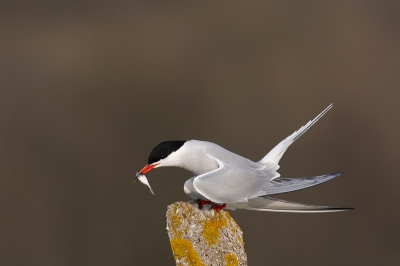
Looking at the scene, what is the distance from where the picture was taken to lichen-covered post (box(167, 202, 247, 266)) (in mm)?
2494

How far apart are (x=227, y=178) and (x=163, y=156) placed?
36 centimetres

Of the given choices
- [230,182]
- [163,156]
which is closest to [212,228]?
[230,182]

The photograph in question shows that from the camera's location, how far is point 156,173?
5840 millimetres

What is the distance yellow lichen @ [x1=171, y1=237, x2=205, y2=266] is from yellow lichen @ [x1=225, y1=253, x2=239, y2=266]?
11 centimetres

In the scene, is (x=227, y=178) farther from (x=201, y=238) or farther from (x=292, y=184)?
(x=201, y=238)

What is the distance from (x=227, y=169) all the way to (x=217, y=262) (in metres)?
0.82

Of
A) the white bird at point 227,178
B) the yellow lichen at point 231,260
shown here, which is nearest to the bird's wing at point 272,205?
the white bird at point 227,178

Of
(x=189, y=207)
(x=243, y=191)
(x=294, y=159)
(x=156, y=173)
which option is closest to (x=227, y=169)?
(x=243, y=191)

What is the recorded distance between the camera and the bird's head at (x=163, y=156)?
3264mm

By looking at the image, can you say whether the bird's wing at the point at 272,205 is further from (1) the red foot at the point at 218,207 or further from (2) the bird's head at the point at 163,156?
(2) the bird's head at the point at 163,156

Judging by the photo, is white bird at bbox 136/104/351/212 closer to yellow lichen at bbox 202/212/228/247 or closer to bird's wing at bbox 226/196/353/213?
Answer: bird's wing at bbox 226/196/353/213

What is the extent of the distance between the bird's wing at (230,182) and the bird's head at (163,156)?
9.1 inches

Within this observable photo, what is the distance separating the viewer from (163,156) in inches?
129

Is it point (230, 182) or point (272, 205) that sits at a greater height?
point (230, 182)
